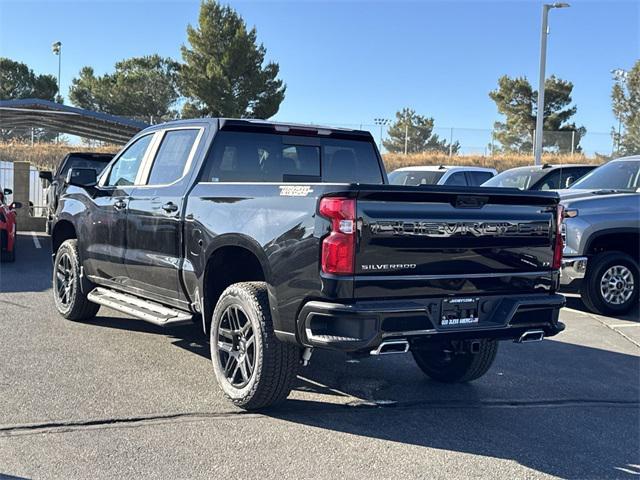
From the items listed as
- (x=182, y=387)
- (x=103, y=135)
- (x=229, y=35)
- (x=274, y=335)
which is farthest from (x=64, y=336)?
(x=229, y=35)

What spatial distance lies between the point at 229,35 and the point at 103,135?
20.3 metres

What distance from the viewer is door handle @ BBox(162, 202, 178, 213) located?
5383 mm

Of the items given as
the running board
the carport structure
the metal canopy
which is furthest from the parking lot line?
the running board

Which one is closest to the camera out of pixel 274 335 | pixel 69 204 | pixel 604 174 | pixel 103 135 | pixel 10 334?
pixel 274 335

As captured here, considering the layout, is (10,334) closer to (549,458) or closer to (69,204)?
(69,204)

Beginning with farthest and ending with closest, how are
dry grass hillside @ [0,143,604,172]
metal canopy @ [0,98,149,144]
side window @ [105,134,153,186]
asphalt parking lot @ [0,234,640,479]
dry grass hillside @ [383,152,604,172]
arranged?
dry grass hillside @ [383,152,604,172] → dry grass hillside @ [0,143,604,172] → metal canopy @ [0,98,149,144] → side window @ [105,134,153,186] → asphalt parking lot @ [0,234,640,479]

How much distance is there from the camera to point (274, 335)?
171 inches

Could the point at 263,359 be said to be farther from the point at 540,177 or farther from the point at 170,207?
the point at 540,177

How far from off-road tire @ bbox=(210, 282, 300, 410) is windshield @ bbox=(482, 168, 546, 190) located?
26.6 ft

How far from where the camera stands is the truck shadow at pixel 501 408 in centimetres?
420

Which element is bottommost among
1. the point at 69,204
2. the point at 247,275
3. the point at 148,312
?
the point at 148,312

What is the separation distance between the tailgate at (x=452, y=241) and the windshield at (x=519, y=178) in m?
7.40

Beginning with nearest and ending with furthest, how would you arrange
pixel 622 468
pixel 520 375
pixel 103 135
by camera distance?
pixel 622 468 → pixel 520 375 → pixel 103 135

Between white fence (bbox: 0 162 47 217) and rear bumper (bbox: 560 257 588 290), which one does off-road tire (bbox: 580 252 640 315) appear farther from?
white fence (bbox: 0 162 47 217)
